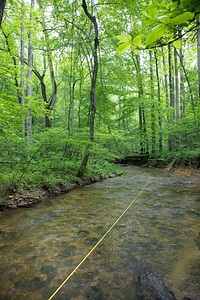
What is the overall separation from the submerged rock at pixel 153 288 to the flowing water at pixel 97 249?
0.08 meters

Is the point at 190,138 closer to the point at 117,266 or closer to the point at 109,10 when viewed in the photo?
the point at 109,10

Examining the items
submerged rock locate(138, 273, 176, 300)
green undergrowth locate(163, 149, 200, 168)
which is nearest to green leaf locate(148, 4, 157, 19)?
submerged rock locate(138, 273, 176, 300)

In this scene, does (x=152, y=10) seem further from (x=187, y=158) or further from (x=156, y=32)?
(x=187, y=158)

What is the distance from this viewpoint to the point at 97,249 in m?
2.87

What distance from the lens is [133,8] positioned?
6539mm

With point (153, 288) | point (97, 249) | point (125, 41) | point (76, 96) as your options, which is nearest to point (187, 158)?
point (76, 96)

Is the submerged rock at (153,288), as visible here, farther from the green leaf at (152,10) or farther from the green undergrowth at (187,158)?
the green undergrowth at (187,158)

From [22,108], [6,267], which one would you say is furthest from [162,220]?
[22,108]

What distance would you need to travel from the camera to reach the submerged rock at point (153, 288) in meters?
1.92

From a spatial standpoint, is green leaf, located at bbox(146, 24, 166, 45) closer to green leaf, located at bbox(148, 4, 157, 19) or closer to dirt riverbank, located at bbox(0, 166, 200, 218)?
green leaf, located at bbox(148, 4, 157, 19)

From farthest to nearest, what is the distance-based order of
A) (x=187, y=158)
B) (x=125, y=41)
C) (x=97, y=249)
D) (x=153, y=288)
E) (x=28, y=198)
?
(x=187, y=158)
(x=28, y=198)
(x=97, y=249)
(x=153, y=288)
(x=125, y=41)

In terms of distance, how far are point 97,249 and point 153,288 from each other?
1.04 metres

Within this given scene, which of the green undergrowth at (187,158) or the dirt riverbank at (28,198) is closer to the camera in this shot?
the dirt riverbank at (28,198)

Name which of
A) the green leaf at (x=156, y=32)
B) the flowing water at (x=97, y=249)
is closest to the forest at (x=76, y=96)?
the green leaf at (x=156, y=32)
